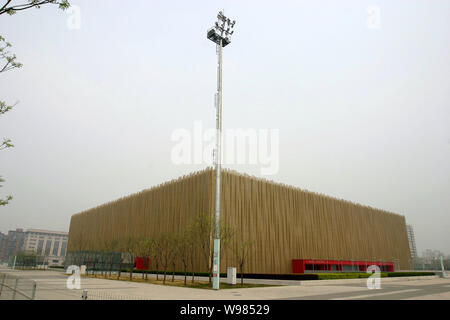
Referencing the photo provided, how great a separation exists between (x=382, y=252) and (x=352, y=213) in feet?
41.6

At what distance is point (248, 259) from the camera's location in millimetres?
36938

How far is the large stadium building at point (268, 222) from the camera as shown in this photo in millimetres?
38188

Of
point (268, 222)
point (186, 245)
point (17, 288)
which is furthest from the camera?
point (268, 222)

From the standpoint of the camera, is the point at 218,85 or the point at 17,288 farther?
the point at 218,85

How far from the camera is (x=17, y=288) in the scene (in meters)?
11.5

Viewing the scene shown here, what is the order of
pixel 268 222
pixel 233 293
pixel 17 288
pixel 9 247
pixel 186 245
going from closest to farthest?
pixel 17 288 → pixel 233 293 → pixel 186 245 → pixel 268 222 → pixel 9 247

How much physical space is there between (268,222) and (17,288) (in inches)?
1312

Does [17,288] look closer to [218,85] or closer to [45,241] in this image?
[218,85]

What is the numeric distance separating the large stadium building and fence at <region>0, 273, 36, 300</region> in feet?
79.5

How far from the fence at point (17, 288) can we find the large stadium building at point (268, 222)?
24.2 m

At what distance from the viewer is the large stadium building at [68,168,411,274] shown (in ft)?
125

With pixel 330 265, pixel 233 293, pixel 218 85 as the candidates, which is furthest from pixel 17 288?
pixel 330 265
